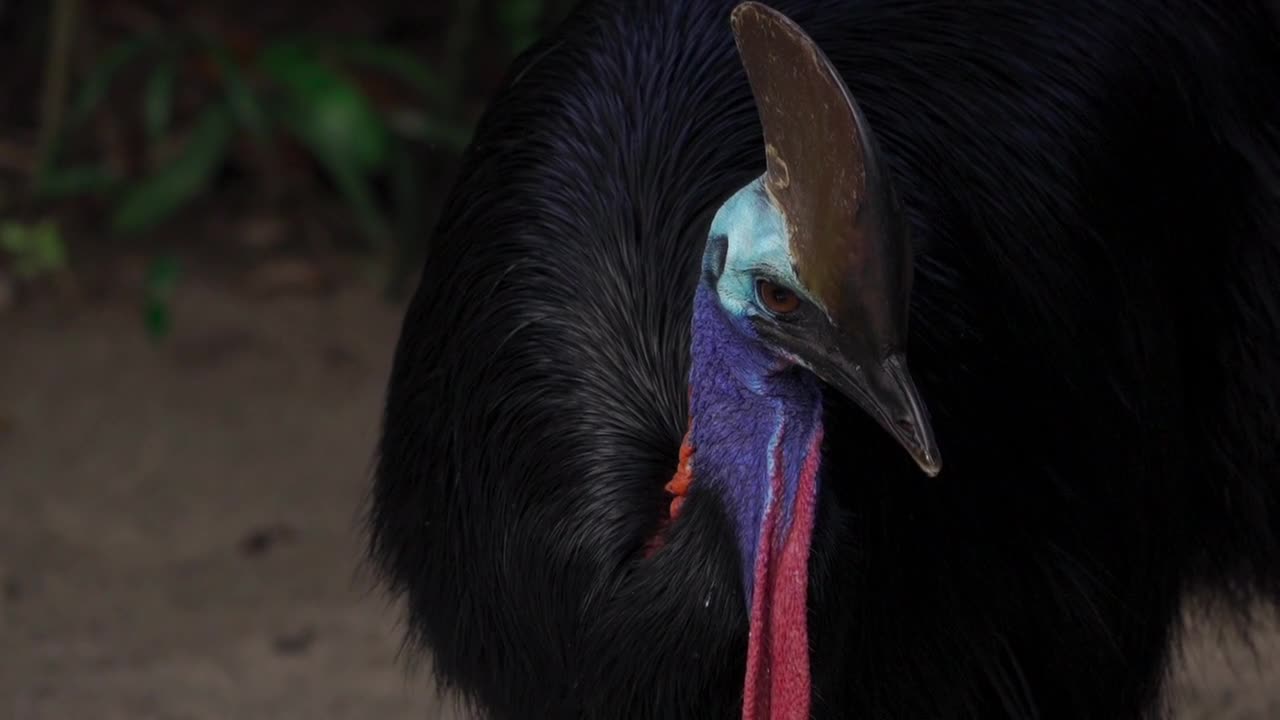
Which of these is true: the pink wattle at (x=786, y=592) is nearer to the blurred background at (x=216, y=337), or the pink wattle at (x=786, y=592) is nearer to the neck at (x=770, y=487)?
the neck at (x=770, y=487)

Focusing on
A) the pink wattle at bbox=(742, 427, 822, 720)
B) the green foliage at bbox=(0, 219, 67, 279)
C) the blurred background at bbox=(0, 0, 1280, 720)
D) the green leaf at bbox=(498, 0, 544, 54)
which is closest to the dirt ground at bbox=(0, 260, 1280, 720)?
the blurred background at bbox=(0, 0, 1280, 720)

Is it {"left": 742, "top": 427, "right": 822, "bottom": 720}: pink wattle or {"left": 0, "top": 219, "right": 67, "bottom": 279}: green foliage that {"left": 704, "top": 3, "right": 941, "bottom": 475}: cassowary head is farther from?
{"left": 0, "top": 219, "right": 67, "bottom": 279}: green foliage

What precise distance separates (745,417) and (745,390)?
25mm

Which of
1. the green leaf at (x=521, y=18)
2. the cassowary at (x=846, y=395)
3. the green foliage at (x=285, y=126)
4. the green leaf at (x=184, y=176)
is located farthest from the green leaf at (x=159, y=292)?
the cassowary at (x=846, y=395)

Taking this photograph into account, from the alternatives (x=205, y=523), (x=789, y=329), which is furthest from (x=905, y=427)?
(x=205, y=523)

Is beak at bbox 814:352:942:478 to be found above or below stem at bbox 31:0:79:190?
above

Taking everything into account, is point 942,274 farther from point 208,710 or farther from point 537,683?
→ point 208,710

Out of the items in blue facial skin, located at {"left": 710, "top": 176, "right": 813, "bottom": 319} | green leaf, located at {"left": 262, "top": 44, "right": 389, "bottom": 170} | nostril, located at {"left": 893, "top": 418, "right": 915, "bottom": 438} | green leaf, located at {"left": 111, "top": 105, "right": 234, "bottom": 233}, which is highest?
blue facial skin, located at {"left": 710, "top": 176, "right": 813, "bottom": 319}

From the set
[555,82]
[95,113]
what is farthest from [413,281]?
[555,82]

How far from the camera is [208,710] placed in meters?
3.46

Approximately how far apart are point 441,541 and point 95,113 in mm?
2890

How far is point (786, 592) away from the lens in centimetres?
207

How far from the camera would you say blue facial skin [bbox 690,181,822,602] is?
2.03 m

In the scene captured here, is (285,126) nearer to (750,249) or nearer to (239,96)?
(239,96)
